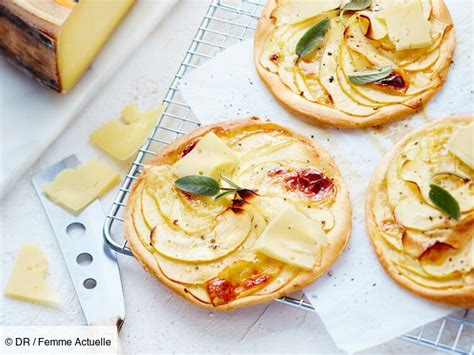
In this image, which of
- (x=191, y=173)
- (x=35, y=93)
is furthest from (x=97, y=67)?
(x=191, y=173)

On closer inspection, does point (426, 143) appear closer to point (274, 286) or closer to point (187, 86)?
Answer: point (274, 286)

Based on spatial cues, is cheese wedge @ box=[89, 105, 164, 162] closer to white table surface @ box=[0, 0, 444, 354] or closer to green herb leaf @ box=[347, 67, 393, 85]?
white table surface @ box=[0, 0, 444, 354]

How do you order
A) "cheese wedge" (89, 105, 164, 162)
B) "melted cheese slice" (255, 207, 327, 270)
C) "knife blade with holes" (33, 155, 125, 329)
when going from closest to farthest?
"melted cheese slice" (255, 207, 327, 270) < "knife blade with holes" (33, 155, 125, 329) < "cheese wedge" (89, 105, 164, 162)

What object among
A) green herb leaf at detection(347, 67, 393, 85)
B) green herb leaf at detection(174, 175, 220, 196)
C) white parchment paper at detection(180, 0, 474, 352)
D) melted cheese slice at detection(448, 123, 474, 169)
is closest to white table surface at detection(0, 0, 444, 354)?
white parchment paper at detection(180, 0, 474, 352)

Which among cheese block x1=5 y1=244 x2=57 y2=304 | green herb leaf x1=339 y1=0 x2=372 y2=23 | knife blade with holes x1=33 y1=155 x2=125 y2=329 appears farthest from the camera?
green herb leaf x1=339 y1=0 x2=372 y2=23

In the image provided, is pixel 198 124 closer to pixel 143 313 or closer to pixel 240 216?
pixel 240 216
